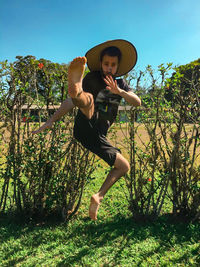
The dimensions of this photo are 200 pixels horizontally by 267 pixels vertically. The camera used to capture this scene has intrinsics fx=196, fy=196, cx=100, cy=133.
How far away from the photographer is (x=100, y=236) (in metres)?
3.29

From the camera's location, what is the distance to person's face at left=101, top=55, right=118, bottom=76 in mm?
1907

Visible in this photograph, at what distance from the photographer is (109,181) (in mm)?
1830

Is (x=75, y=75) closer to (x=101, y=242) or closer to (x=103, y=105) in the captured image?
(x=103, y=105)

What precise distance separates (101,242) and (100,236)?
0.16 meters

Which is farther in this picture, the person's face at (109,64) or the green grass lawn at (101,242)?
the green grass lawn at (101,242)

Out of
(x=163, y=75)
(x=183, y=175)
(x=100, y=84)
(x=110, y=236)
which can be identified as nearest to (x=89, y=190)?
(x=110, y=236)

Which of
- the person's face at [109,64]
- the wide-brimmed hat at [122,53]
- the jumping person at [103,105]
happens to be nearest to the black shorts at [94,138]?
the jumping person at [103,105]

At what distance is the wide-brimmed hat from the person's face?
110 mm

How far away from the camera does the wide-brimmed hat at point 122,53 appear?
1917mm

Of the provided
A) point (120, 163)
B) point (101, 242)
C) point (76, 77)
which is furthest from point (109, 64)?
point (101, 242)

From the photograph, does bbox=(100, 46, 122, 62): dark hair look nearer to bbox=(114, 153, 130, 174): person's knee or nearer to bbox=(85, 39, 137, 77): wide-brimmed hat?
bbox=(85, 39, 137, 77): wide-brimmed hat

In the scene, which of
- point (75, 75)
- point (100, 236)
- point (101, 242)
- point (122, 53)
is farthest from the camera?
point (100, 236)

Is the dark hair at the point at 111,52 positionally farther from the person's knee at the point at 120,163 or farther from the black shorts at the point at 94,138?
the person's knee at the point at 120,163

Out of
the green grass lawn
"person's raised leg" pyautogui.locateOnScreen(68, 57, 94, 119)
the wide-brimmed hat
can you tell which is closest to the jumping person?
the wide-brimmed hat
